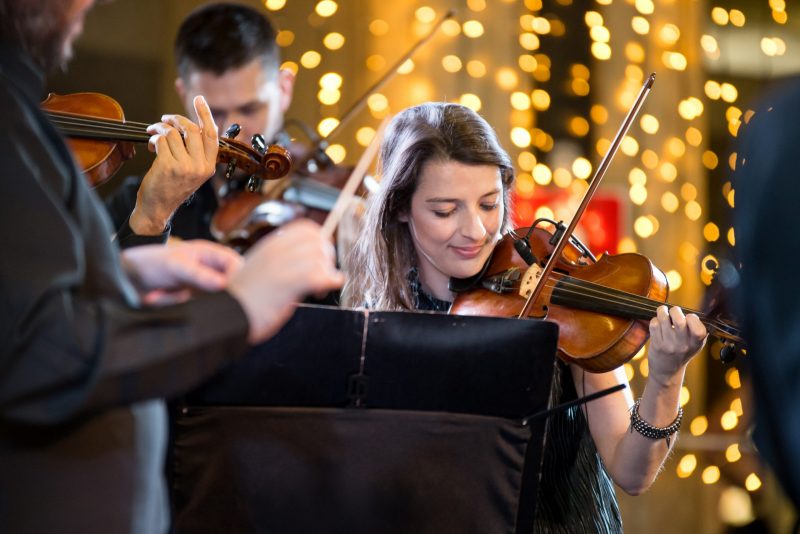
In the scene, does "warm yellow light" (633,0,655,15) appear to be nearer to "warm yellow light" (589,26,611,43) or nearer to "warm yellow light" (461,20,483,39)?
"warm yellow light" (589,26,611,43)

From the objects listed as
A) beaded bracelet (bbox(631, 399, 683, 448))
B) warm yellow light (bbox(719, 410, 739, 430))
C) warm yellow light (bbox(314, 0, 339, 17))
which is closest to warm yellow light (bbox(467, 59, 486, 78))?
warm yellow light (bbox(314, 0, 339, 17))

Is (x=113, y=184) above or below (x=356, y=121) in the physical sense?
below

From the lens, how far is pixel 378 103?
10.3ft

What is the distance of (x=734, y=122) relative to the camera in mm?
3441

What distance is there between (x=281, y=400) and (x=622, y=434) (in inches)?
23.1

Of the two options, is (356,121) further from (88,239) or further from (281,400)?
(88,239)

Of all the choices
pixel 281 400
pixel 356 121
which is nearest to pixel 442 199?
pixel 281 400

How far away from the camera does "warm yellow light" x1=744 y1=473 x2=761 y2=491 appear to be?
329cm

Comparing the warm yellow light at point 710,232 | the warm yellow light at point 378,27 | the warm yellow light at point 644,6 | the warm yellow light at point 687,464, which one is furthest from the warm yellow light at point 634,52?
the warm yellow light at point 687,464

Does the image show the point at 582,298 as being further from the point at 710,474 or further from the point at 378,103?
the point at 710,474

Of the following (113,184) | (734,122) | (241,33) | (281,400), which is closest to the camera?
(281,400)

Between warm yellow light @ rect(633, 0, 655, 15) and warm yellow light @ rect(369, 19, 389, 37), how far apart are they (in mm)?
851

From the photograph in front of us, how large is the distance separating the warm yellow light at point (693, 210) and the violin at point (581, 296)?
182cm

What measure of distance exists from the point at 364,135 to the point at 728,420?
154 centimetres
